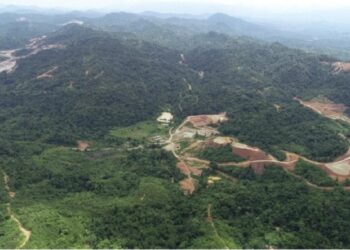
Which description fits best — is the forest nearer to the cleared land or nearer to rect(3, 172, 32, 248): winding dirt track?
rect(3, 172, 32, 248): winding dirt track

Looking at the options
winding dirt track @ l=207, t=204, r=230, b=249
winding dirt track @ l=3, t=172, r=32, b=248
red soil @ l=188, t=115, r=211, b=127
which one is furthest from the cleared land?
winding dirt track @ l=3, t=172, r=32, b=248

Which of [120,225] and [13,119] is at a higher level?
[120,225]

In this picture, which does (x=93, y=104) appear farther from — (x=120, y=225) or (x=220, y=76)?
(x=120, y=225)

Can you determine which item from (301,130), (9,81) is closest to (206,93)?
(301,130)

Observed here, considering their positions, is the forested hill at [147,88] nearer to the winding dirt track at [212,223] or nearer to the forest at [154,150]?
the forest at [154,150]

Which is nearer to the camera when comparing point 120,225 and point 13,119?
point 120,225

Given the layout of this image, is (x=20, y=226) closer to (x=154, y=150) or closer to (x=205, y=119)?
(x=154, y=150)

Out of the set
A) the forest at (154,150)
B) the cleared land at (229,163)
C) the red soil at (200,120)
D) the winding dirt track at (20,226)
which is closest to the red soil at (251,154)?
the cleared land at (229,163)

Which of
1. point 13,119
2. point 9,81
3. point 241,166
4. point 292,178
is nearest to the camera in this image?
point 292,178
